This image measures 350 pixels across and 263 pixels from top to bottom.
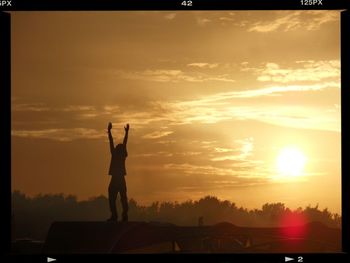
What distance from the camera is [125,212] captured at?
683 centimetres

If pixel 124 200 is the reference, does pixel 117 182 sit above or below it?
above

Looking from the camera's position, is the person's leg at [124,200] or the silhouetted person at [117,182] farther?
the person's leg at [124,200]

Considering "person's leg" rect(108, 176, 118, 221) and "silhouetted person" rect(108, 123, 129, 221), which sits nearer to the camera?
"silhouetted person" rect(108, 123, 129, 221)

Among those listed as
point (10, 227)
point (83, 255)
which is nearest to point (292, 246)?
point (83, 255)

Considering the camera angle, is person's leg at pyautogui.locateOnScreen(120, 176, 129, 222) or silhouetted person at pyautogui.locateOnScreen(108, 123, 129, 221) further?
person's leg at pyautogui.locateOnScreen(120, 176, 129, 222)

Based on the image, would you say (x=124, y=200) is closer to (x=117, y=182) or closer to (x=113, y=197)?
(x=113, y=197)

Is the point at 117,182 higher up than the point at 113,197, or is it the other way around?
the point at 117,182

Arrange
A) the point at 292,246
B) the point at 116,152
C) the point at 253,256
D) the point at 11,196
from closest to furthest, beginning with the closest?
the point at 253,256, the point at 11,196, the point at 292,246, the point at 116,152

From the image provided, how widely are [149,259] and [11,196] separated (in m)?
1.54

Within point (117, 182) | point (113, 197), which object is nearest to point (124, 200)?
point (113, 197)

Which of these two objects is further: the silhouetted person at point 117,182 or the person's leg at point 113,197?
the person's leg at point 113,197
